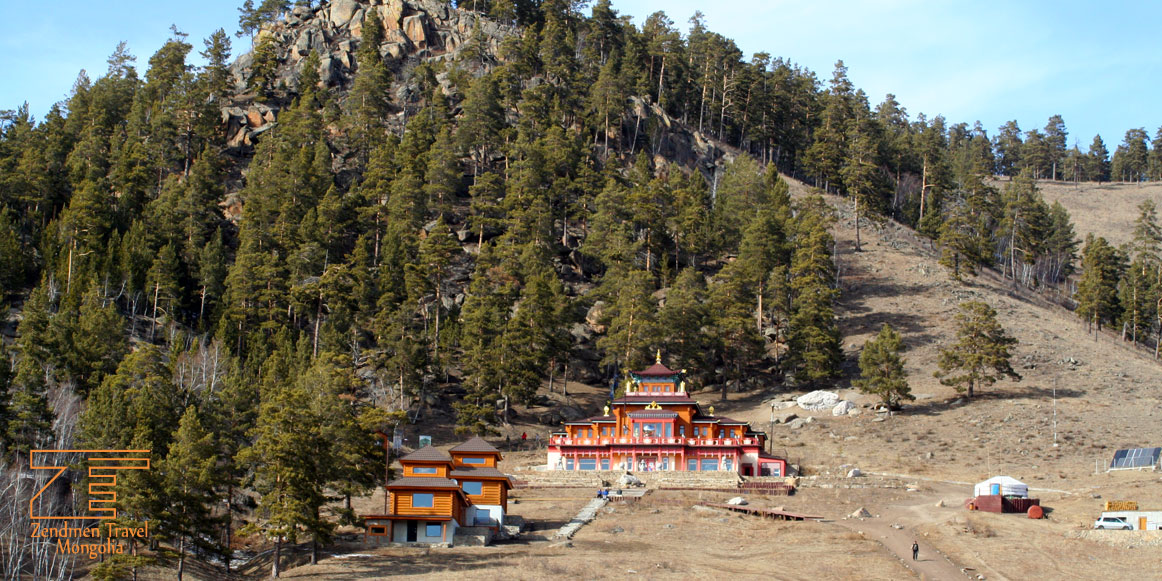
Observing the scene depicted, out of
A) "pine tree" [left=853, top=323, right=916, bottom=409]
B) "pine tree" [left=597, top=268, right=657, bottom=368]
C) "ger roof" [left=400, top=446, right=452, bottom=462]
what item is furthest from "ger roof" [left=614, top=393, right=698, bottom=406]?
"ger roof" [left=400, top=446, right=452, bottom=462]

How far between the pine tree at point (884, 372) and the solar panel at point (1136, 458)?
1643cm

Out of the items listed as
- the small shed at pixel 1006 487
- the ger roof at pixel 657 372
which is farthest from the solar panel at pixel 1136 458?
the ger roof at pixel 657 372

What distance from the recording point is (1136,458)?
2539 inches

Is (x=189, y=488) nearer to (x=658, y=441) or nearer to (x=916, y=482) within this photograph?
(x=658, y=441)

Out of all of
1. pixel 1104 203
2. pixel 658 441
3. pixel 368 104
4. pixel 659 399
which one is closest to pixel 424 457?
pixel 658 441

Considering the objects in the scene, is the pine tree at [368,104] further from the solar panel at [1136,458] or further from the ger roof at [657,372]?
the solar panel at [1136,458]

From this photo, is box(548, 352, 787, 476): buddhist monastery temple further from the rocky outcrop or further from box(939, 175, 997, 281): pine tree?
the rocky outcrop

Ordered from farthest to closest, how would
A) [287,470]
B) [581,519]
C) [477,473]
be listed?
[581,519]
[477,473]
[287,470]

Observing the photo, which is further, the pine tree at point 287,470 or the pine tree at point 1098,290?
the pine tree at point 1098,290

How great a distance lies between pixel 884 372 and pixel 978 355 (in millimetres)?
8190

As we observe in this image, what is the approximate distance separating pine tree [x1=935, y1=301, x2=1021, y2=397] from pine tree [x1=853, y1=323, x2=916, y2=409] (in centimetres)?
488

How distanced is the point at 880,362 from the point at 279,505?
5006 cm

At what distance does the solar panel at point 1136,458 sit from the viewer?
209ft

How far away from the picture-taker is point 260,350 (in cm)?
8106
